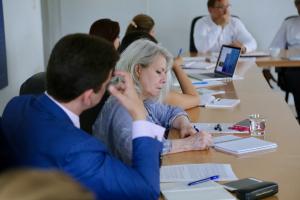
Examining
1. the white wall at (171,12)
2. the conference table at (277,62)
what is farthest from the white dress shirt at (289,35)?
the conference table at (277,62)

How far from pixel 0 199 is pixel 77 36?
97cm

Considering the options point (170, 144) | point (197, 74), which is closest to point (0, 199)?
point (170, 144)

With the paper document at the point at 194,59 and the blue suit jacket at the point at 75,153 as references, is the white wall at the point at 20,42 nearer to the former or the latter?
the paper document at the point at 194,59

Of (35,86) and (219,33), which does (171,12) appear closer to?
(219,33)

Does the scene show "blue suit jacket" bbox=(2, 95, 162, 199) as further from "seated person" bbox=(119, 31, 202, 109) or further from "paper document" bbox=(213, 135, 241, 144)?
"seated person" bbox=(119, 31, 202, 109)

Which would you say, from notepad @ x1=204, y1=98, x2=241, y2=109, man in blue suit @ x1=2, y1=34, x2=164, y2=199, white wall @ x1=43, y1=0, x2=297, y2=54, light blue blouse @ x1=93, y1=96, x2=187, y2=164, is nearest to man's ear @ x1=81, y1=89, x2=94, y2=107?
man in blue suit @ x1=2, y1=34, x2=164, y2=199

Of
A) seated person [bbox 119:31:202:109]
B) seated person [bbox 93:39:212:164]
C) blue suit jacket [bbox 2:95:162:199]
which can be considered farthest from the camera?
seated person [bbox 119:31:202:109]

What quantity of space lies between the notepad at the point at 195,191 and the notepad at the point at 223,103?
4.06ft

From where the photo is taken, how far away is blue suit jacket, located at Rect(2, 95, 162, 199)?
4.39 feet

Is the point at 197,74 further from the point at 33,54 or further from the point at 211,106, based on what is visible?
the point at 33,54

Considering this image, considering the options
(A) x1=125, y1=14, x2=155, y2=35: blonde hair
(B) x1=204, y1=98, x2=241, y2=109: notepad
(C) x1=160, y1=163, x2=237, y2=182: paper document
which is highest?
(A) x1=125, y1=14, x2=155, y2=35: blonde hair

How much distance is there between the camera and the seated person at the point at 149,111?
1.90m

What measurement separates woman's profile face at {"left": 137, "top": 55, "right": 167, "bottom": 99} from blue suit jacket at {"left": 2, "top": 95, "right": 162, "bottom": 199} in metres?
0.75

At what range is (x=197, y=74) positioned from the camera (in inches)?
155
